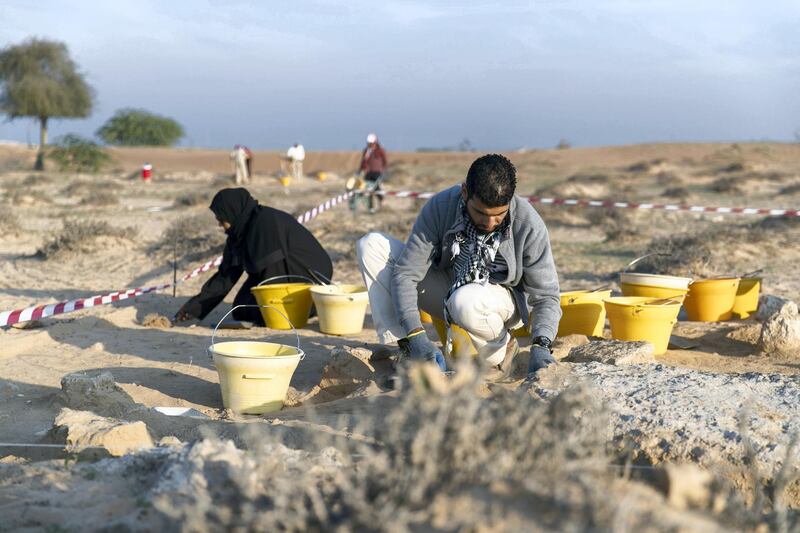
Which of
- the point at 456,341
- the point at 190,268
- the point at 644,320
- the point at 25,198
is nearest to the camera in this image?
the point at 456,341

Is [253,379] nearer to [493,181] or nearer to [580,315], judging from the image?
[493,181]

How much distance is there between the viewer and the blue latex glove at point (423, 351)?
4.32m

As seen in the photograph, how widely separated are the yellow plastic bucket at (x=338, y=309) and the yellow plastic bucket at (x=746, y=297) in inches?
117

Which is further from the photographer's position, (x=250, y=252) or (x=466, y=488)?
(x=250, y=252)

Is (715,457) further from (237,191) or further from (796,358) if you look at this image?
(237,191)

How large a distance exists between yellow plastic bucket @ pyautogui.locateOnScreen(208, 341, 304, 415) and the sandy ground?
99mm

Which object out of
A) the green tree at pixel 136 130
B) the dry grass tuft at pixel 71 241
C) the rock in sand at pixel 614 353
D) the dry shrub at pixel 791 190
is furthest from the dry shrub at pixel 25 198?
the green tree at pixel 136 130

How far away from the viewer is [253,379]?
181 inches

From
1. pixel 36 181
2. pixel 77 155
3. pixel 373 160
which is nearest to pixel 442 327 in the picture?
pixel 373 160

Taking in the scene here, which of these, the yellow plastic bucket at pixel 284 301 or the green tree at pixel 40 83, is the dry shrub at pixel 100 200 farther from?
the green tree at pixel 40 83

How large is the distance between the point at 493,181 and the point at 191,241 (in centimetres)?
814

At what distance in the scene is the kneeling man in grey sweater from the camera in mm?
4426

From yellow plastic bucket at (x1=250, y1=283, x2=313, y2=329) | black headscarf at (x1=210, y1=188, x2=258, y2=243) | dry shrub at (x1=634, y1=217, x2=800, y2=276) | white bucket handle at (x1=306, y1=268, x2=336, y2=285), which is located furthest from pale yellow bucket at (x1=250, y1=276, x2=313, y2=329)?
dry shrub at (x1=634, y1=217, x2=800, y2=276)

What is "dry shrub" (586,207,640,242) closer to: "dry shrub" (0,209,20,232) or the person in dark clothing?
the person in dark clothing
